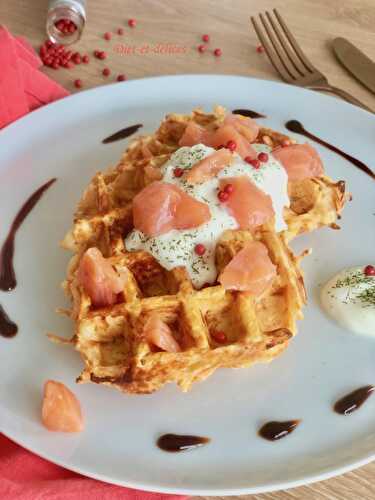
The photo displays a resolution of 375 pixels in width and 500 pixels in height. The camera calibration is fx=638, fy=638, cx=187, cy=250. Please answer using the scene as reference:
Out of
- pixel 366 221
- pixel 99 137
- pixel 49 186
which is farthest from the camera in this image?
pixel 99 137

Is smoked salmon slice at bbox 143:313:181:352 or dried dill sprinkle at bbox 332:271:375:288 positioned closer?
smoked salmon slice at bbox 143:313:181:352

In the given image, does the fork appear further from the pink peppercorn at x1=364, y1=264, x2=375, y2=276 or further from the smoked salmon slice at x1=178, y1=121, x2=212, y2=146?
the pink peppercorn at x1=364, y1=264, x2=375, y2=276

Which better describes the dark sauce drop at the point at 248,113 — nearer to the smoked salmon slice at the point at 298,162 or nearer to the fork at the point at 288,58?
the fork at the point at 288,58

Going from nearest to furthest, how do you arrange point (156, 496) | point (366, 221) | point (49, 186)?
point (156, 496)
point (366, 221)
point (49, 186)

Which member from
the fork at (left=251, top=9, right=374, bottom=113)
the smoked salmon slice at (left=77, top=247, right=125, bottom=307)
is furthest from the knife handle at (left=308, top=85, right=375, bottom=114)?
the smoked salmon slice at (left=77, top=247, right=125, bottom=307)

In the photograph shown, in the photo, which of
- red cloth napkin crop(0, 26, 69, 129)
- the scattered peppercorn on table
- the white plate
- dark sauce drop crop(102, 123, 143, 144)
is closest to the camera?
the white plate

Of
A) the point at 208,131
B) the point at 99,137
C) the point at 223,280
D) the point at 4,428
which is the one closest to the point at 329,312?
the point at 223,280

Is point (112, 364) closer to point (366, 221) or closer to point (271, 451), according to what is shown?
point (271, 451)
